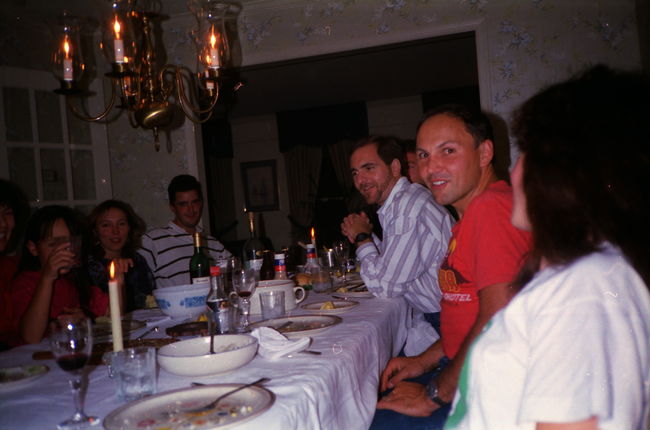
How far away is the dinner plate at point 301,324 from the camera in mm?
1426

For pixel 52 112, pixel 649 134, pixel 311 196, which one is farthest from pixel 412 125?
pixel 649 134

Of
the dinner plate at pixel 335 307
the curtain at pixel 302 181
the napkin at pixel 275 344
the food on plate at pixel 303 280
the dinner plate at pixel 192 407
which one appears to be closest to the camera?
the dinner plate at pixel 192 407

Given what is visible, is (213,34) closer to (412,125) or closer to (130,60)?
(130,60)

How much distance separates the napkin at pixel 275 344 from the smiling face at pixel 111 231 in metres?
2.02

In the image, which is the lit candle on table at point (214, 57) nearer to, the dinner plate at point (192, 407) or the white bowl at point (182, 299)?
the white bowl at point (182, 299)

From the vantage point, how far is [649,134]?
0.72m

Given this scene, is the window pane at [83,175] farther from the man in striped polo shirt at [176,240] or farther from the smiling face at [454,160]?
the smiling face at [454,160]

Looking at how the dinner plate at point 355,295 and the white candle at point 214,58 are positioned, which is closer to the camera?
the dinner plate at point 355,295

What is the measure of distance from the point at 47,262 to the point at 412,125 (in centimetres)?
671

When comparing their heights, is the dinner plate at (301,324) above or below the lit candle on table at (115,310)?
below

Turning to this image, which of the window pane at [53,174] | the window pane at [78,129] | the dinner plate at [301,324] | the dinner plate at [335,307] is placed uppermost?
the window pane at [78,129]

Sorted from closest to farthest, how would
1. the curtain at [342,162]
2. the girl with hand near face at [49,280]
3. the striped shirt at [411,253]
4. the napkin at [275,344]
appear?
the napkin at [275,344] → the girl with hand near face at [49,280] → the striped shirt at [411,253] → the curtain at [342,162]

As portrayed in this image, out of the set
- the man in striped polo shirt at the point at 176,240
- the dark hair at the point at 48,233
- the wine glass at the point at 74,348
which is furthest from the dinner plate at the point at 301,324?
the man in striped polo shirt at the point at 176,240

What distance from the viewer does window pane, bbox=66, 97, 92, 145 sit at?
4062mm
